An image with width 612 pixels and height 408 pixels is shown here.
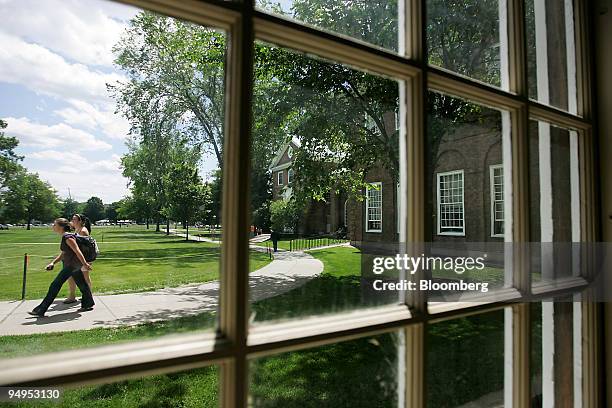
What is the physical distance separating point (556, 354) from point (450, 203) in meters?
0.85

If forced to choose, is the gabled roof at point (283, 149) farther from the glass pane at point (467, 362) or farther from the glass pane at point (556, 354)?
the glass pane at point (556, 354)

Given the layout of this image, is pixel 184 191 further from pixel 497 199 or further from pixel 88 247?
pixel 497 199

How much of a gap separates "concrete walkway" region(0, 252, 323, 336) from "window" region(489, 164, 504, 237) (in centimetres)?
76

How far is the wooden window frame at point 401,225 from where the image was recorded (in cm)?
61

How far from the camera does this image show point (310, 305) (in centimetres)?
82

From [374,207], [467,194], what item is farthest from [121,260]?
[467,194]

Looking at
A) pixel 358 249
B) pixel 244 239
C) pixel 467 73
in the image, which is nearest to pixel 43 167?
pixel 244 239

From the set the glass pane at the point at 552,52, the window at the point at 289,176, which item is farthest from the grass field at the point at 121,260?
the glass pane at the point at 552,52

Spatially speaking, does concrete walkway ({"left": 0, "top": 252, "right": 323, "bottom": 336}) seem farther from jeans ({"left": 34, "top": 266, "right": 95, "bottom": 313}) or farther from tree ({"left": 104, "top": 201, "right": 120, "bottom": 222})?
tree ({"left": 104, "top": 201, "right": 120, "bottom": 222})

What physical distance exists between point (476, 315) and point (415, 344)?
0.94ft

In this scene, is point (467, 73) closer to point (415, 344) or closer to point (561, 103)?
point (561, 103)

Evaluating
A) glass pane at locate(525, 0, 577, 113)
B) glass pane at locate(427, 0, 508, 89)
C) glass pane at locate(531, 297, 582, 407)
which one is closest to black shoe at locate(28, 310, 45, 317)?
glass pane at locate(427, 0, 508, 89)

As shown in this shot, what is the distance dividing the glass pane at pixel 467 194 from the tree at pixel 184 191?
1.98 feet

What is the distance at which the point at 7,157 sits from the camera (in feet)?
1.77
